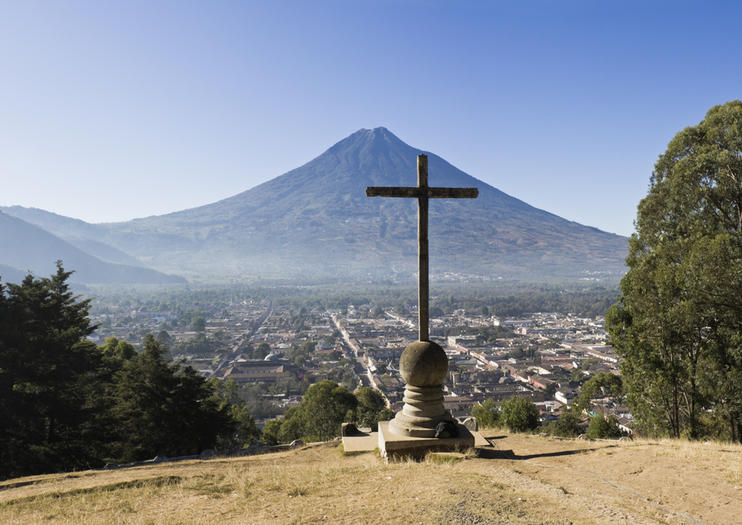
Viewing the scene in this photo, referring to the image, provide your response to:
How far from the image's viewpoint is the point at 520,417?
55.0 ft

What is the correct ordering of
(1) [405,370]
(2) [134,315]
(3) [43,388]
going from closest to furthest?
1. (1) [405,370]
2. (3) [43,388]
3. (2) [134,315]

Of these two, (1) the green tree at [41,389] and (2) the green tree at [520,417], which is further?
(2) the green tree at [520,417]

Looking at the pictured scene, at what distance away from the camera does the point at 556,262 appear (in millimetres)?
198500

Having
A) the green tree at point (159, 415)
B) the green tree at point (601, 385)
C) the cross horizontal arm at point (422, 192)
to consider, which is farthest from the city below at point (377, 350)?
the cross horizontal arm at point (422, 192)

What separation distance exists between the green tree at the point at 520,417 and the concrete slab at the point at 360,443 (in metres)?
9.06

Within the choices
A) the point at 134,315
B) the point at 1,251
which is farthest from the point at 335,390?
the point at 1,251

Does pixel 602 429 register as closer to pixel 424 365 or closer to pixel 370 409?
pixel 370 409

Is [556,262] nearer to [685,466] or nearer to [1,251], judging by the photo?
[685,466]

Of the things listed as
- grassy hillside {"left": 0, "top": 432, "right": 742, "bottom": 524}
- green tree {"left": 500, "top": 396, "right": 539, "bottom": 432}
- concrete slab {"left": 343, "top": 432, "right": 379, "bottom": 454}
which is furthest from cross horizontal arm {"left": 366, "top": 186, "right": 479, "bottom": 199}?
green tree {"left": 500, "top": 396, "right": 539, "bottom": 432}

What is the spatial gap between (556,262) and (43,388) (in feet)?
678

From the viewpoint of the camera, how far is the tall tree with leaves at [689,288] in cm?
950

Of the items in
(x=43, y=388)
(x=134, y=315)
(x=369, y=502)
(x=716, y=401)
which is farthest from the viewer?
(x=134, y=315)

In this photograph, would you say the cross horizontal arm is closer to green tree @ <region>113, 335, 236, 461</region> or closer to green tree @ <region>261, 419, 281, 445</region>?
green tree @ <region>113, 335, 236, 461</region>

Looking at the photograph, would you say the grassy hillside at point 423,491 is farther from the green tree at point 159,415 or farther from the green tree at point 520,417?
Result: the green tree at point 520,417
